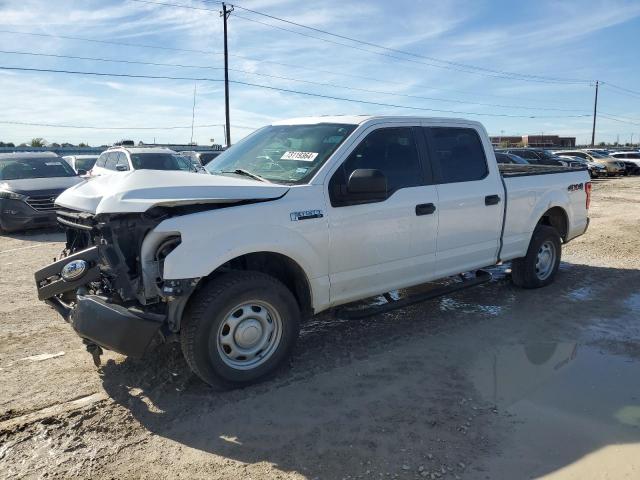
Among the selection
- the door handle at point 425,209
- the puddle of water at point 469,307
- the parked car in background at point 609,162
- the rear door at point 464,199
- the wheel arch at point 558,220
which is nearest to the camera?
the door handle at point 425,209

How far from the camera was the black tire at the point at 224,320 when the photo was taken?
358 cm

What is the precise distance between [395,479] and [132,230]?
2.31 m

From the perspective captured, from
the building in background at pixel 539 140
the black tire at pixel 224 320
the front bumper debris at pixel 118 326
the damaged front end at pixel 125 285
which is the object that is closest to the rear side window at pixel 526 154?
the black tire at pixel 224 320

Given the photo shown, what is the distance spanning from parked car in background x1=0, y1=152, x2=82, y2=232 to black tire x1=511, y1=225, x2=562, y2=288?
8818 millimetres

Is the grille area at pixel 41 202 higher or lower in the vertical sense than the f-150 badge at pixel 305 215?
lower

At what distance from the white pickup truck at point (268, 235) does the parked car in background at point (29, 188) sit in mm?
7183

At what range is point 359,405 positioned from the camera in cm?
367

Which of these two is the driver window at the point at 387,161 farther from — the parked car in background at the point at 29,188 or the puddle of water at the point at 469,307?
the parked car in background at the point at 29,188

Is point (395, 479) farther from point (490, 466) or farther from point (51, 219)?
point (51, 219)

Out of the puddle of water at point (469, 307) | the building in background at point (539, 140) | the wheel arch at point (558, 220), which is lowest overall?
the puddle of water at point (469, 307)

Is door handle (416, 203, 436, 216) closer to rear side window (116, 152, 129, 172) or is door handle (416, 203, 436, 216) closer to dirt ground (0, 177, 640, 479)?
dirt ground (0, 177, 640, 479)

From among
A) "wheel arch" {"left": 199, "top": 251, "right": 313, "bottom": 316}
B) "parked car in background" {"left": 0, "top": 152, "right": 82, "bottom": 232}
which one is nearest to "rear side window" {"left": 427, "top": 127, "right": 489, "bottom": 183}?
"wheel arch" {"left": 199, "top": 251, "right": 313, "bottom": 316}

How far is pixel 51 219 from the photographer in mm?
10719

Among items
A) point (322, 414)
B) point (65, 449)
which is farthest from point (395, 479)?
point (65, 449)
